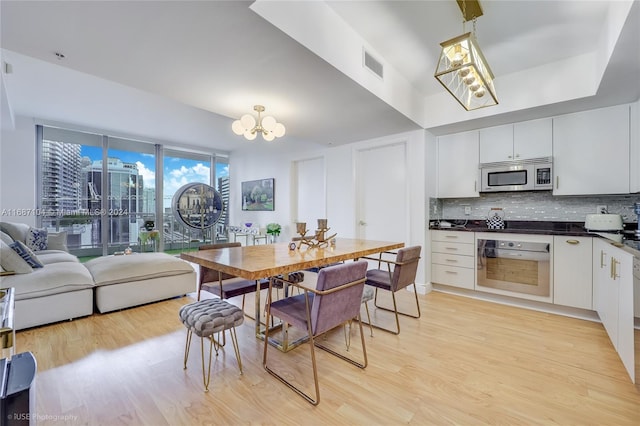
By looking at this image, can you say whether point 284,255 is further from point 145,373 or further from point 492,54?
point 492,54

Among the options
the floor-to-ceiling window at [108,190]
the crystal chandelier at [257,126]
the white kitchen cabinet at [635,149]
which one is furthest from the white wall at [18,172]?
the white kitchen cabinet at [635,149]

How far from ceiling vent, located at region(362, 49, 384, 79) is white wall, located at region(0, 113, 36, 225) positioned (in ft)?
18.1

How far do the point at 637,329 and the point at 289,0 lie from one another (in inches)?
112

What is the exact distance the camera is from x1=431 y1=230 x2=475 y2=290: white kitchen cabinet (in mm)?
3414

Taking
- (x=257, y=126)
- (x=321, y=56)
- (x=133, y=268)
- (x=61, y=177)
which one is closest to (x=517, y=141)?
(x=321, y=56)

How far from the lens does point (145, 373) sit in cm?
186

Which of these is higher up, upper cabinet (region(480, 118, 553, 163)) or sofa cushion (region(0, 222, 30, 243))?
upper cabinet (region(480, 118, 553, 163))

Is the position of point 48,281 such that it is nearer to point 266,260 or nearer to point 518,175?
point 266,260

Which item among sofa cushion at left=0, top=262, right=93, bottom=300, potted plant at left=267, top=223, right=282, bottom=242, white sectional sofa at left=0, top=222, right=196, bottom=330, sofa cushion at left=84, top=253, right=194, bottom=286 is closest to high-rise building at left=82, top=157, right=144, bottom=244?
white sectional sofa at left=0, top=222, right=196, bottom=330

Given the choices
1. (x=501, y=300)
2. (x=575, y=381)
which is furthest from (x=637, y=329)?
(x=501, y=300)

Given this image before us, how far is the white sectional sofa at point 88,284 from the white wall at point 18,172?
0.88 meters

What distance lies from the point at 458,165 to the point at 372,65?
199 cm

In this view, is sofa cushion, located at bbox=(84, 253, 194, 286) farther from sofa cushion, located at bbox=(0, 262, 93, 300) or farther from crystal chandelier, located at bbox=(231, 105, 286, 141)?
crystal chandelier, located at bbox=(231, 105, 286, 141)

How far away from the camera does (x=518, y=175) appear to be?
3.25 meters
